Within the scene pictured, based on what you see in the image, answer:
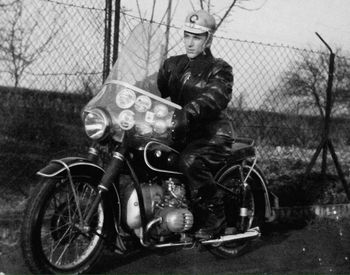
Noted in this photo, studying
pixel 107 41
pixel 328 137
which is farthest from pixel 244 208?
pixel 328 137

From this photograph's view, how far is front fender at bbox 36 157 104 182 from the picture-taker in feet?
13.8

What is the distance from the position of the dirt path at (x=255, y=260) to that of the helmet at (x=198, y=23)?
1.78 meters

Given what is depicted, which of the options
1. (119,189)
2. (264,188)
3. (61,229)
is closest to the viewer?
(61,229)

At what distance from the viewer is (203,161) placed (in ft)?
16.1

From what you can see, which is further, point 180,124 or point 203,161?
point 203,161

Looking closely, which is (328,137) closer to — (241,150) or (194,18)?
(241,150)

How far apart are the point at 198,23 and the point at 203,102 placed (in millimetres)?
693

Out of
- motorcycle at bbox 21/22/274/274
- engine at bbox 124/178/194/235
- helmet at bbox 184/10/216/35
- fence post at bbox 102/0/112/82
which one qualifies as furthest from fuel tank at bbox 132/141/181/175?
fence post at bbox 102/0/112/82

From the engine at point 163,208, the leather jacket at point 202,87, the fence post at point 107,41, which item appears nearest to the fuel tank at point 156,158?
the engine at point 163,208

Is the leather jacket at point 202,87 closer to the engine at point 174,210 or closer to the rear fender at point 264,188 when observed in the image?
the engine at point 174,210

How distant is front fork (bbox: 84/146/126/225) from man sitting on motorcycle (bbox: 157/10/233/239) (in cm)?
52

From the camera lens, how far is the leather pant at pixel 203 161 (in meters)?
4.75

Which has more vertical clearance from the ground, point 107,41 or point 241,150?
point 107,41

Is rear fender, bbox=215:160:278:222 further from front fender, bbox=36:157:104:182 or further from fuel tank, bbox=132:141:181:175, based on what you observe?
front fender, bbox=36:157:104:182
